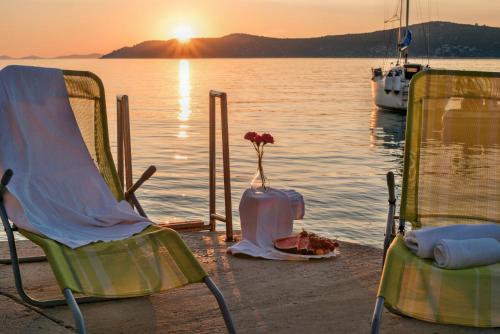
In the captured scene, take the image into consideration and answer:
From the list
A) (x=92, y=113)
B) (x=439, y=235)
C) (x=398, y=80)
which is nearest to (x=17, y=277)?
(x=92, y=113)

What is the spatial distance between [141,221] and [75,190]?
0.54 metres

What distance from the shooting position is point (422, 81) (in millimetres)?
4695

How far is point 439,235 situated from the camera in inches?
156

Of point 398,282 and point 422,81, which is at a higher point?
point 422,81

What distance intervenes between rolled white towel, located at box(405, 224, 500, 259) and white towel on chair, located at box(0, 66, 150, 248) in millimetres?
1333

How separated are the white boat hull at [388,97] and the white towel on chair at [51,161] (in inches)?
1197

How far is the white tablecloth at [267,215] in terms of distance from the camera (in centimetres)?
549

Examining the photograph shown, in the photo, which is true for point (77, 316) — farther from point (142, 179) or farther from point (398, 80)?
point (398, 80)

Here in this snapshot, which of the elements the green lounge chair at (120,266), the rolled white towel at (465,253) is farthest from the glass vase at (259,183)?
the rolled white towel at (465,253)

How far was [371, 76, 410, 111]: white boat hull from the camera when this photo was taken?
35188mm

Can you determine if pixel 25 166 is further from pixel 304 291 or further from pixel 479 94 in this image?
pixel 479 94

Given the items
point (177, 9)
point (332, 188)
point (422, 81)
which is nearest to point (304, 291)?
point (422, 81)

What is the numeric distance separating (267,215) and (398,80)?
30.0m

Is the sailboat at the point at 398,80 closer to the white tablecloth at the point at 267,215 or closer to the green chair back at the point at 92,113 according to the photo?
the white tablecloth at the point at 267,215
